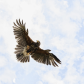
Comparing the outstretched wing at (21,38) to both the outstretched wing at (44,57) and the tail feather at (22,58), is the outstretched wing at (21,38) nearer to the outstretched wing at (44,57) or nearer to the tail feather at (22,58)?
the tail feather at (22,58)

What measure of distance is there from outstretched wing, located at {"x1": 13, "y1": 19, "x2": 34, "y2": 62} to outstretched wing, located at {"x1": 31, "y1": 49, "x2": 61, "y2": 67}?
1587 millimetres

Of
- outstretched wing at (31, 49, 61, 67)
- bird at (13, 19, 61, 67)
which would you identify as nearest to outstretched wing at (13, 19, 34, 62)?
bird at (13, 19, 61, 67)

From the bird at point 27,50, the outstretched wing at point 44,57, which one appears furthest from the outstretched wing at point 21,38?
the outstretched wing at point 44,57

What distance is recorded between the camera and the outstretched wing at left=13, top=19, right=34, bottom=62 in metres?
14.2

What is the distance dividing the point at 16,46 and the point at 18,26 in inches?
85.6

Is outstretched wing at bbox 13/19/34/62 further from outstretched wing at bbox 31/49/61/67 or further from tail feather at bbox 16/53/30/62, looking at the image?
outstretched wing at bbox 31/49/61/67

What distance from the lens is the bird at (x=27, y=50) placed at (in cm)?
1432

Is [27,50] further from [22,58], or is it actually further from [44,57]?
[44,57]

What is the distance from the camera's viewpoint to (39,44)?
1505 centimetres

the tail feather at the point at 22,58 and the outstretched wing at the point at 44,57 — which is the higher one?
the outstretched wing at the point at 44,57

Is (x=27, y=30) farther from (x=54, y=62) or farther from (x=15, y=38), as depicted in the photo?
(x=54, y=62)

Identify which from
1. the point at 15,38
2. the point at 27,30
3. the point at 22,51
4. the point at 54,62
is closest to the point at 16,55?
the point at 22,51

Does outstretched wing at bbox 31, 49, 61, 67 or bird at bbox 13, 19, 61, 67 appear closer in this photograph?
bird at bbox 13, 19, 61, 67

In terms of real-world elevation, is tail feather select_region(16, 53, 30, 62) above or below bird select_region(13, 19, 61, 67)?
below
